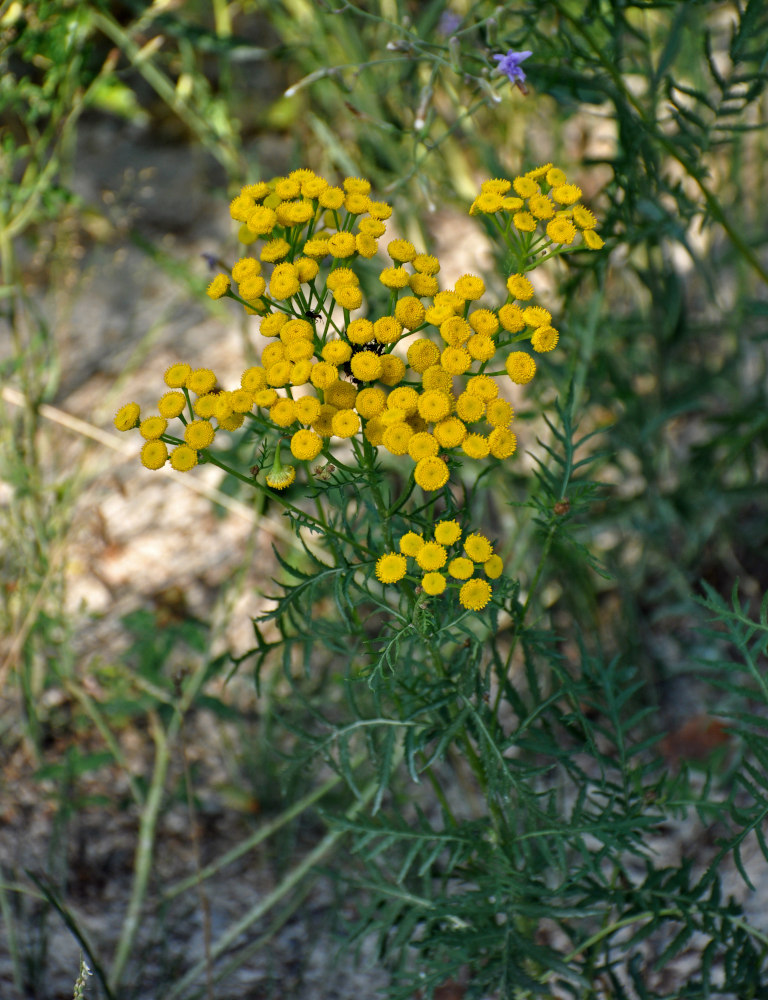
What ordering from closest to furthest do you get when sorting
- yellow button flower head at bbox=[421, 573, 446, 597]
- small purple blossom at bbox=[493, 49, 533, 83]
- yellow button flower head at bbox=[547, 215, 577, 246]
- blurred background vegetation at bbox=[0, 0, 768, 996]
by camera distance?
yellow button flower head at bbox=[421, 573, 446, 597] < yellow button flower head at bbox=[547, 215, 577, 246] < small purple blossom at bbox=[493, 49, 533, 83] < blurred background vegetation at bbox=[0, 0, 768, 996]

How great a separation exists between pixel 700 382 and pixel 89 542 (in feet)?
5.78

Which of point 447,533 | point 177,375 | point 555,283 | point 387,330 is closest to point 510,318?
point 387,330

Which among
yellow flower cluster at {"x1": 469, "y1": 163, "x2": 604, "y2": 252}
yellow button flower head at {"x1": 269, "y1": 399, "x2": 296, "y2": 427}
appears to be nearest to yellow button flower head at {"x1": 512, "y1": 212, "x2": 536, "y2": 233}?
yellow flower cluster at {"x1": 469, "y1": 163, "x2": 604, "y2": 252}

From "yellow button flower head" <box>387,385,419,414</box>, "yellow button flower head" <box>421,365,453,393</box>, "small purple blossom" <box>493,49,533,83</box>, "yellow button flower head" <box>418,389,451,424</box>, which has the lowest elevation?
"yellow button flower head" <box>418,389,451,424</box>

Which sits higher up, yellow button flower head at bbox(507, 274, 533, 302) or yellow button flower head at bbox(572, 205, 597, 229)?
yellow button flower head at bbox(572, 205, 597, 229)

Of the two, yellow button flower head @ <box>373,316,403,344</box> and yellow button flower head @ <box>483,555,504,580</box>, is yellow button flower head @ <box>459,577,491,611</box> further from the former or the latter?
yellow button flower head @ <box>373,316,403,344</box>

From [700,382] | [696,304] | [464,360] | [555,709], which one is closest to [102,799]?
[555,709]

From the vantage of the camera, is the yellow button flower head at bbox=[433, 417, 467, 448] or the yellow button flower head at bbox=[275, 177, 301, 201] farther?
the yellow button flower head at bbox=[275, 177, 301, 201]

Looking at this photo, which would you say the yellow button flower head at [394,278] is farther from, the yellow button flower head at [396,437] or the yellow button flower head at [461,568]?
the yellow button flower head at [461,568]

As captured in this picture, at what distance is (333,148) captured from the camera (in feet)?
5.96

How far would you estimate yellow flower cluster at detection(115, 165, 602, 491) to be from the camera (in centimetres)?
86

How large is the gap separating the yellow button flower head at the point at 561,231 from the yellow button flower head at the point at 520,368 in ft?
0.47

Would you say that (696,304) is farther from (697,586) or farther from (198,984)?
(198,984)

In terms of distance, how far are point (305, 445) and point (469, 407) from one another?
0.17m
